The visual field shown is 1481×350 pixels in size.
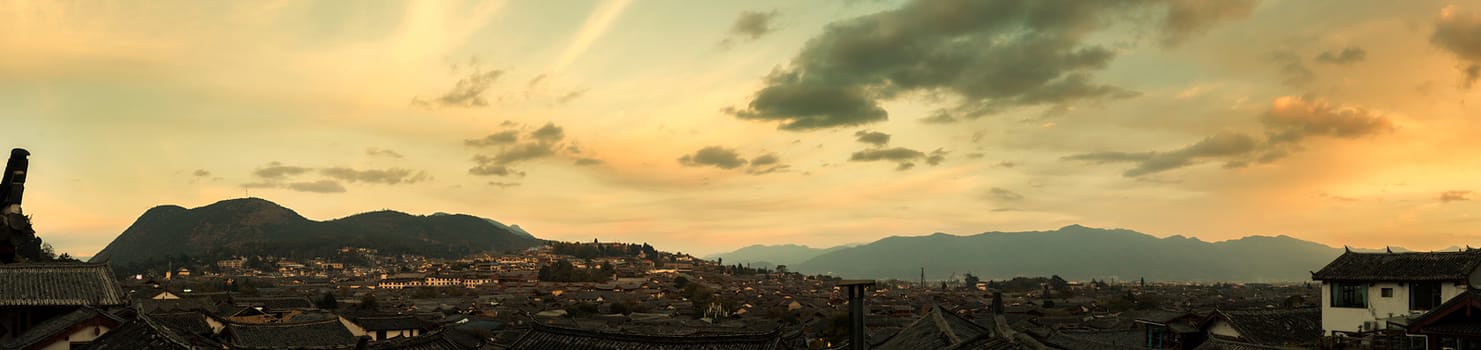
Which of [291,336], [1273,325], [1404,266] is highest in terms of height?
[1404,266]

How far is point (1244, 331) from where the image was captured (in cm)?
3956

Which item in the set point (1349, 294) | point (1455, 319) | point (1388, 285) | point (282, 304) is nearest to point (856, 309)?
point (1455, 319)

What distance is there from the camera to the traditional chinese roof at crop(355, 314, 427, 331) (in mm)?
71188

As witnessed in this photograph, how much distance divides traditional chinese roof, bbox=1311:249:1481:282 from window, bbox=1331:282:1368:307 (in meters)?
0.48

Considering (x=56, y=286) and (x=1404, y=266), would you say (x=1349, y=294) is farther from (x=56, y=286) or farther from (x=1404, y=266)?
(x=56, y=286)

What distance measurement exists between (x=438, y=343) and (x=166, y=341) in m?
8.41

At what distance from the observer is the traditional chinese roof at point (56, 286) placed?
1193 inches

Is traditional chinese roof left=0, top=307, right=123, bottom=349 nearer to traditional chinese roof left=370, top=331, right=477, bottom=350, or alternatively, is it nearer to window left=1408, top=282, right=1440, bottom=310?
traditional chinese roof left=370, top=331, right=477, bottom=350

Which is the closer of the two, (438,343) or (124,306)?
(438,343)

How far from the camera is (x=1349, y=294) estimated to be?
130 feet

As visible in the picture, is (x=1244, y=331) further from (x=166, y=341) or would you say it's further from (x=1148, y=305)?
(x=1148, y=305)


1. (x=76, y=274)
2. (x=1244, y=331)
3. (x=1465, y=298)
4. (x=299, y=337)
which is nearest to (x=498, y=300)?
(x=299, y=337)

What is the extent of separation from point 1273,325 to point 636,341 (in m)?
33.5

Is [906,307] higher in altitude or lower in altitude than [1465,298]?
lower
